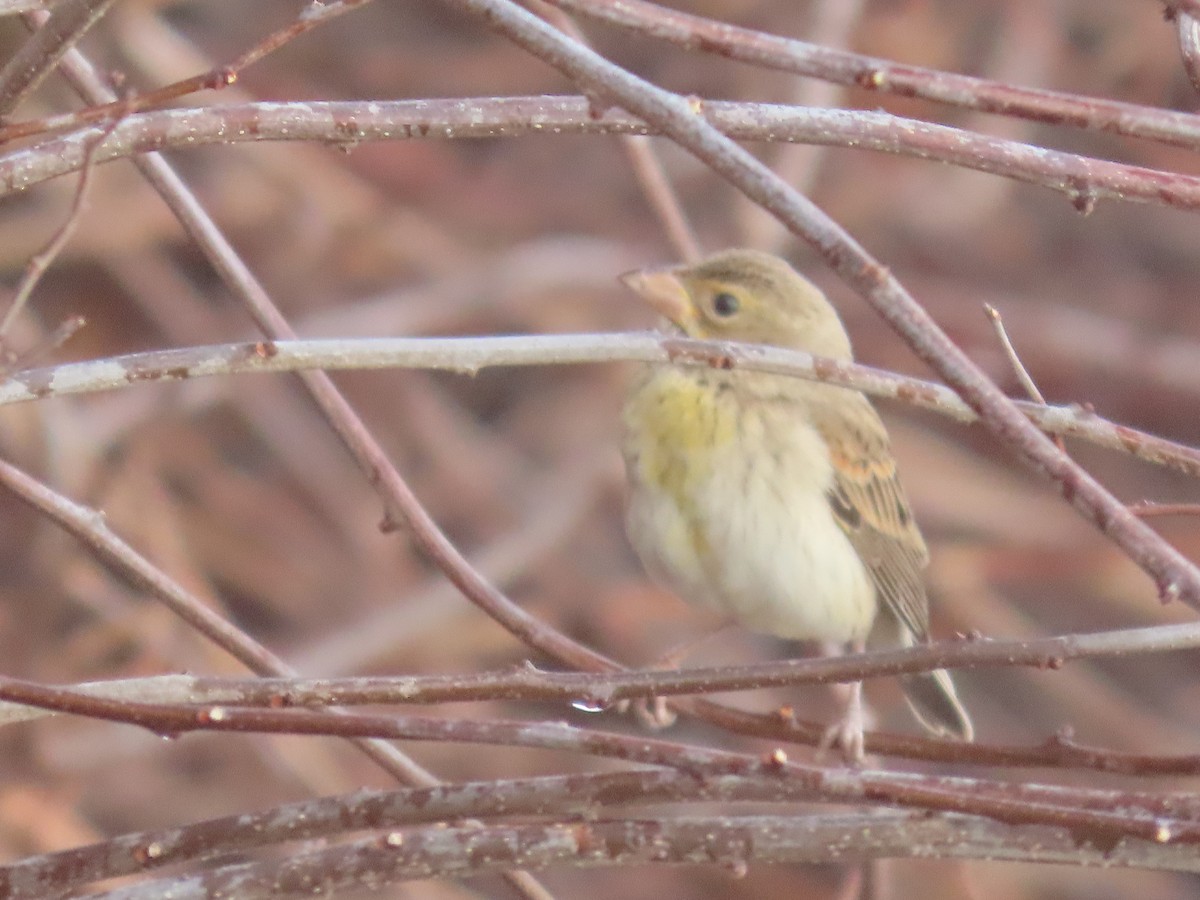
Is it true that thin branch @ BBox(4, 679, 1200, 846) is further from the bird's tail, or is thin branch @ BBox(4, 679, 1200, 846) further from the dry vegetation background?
the dry vegetation background

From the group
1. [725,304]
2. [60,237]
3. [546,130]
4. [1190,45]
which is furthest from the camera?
[725,304]

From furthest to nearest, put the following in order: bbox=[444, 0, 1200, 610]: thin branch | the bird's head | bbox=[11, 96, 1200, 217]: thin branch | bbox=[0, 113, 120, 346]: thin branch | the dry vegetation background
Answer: the dry vegetation background, the bird's head, bbox=[11, 96, 1200, 217]: thin branch, bbox=[0, 113, 120, 346]: thin branch, bbox=[444, 0, 1200, 610]: thin branch

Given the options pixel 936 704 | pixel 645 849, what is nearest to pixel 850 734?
pixel 645 849

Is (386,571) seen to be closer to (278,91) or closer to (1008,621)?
(278,91)

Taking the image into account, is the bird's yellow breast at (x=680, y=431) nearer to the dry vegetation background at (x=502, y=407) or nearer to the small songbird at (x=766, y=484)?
the small songbird at (x=766, y=484)

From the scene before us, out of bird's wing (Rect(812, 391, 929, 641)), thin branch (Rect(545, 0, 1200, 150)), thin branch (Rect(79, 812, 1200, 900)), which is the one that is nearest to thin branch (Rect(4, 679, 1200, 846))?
thin branch (Rect(79, 812, 1200, 900))

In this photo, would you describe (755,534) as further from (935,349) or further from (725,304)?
(935,349)

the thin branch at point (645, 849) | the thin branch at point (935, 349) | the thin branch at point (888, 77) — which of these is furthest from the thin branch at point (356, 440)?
the thin branch at point (935, 349)

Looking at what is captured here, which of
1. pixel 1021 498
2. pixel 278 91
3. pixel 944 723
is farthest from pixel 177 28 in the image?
pixel 944 723
